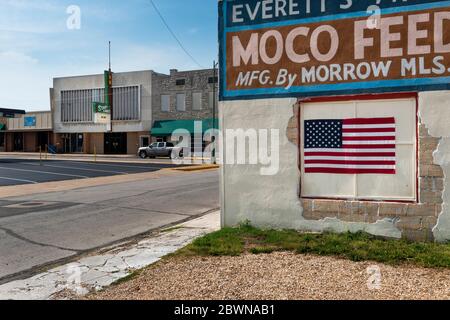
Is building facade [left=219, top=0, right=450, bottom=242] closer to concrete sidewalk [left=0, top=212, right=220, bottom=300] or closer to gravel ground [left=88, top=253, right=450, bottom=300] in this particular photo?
concrete sidewalk [left=0, top=212, right=220, bottom=300]

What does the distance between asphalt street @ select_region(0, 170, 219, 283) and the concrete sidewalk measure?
45 centimetres

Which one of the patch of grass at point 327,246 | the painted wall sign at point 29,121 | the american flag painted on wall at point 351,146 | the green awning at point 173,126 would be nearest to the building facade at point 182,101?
the green awning at point 173,126

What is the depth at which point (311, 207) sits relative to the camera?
302 inches

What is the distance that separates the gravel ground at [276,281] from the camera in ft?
15.6

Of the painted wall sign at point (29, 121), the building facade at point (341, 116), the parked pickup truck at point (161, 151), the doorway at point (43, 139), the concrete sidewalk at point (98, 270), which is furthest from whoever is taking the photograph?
the doorway at point (43, 139)

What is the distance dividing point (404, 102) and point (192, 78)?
1636 inches

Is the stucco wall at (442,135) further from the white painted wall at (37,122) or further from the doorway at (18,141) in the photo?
the doorway at (18,141)

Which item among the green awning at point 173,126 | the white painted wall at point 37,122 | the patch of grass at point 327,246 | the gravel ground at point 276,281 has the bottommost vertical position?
the gravel ground at point 276,281

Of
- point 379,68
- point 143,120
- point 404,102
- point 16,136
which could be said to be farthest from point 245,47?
point 16,136

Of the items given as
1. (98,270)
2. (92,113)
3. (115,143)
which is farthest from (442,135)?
(92,113)

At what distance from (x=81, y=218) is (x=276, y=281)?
21.9 ft

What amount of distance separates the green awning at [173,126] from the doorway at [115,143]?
5.48 meters

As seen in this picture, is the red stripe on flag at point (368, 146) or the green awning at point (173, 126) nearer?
the red stripe on flag at point (368, 146)

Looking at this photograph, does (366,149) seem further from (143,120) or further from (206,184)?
(143,120)
